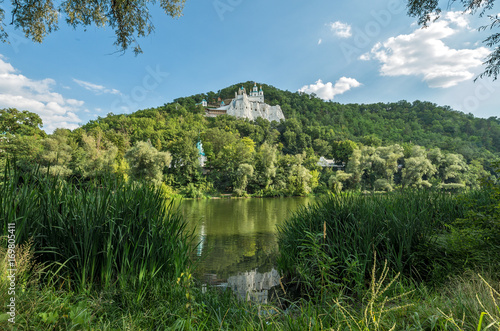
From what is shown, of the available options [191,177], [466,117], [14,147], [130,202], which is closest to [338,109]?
[466,117]

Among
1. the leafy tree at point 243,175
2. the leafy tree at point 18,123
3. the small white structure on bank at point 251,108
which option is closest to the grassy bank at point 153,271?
the leafy tree at point 243,175

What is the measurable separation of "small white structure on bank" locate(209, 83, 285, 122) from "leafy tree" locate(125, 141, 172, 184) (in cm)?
5646

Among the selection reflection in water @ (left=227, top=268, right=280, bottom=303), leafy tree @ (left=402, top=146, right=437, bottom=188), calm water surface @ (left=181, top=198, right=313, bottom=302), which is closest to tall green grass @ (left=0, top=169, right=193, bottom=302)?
calm water surface @ (left=181, top=198, right=313, bottom=302)

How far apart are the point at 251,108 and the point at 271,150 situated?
54.9 metres

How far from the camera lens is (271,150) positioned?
34594 millimetres

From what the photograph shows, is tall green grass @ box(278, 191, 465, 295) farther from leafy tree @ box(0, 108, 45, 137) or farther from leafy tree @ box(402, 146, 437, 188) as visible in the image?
leafy tree @ box(0, 108, 45, 137)

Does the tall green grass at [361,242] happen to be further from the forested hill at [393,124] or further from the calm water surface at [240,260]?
the forested hill at [393,124]

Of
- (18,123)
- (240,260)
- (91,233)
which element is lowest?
(240,260)

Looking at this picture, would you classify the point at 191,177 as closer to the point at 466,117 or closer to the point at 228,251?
the point at 228,251

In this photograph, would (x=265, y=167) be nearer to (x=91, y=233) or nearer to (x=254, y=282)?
(x=254, y=282)

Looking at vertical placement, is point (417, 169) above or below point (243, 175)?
above

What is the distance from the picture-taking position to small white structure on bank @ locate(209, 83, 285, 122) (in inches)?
3236

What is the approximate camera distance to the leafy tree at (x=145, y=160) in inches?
959

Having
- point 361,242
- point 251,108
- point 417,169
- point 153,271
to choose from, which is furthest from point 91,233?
point 251,108
